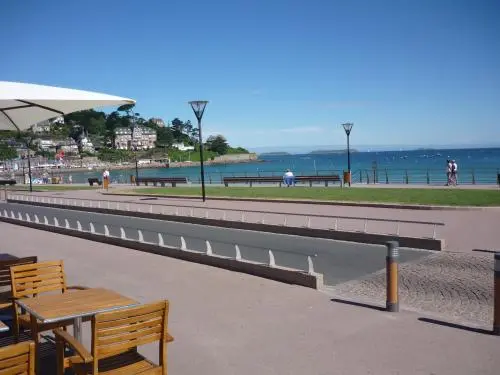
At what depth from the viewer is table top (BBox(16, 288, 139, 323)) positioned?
441 cm

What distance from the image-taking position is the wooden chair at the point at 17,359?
3244 millimetres

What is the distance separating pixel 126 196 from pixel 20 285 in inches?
995

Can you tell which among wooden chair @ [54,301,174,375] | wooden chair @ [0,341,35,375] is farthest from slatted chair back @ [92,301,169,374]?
wooden chair @ [0,341,35,375]

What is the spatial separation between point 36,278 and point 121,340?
8.80 feet

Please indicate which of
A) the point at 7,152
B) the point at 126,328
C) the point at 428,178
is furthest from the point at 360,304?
the point at 7,152

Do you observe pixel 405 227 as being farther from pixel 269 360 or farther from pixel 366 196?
pixel 269 360

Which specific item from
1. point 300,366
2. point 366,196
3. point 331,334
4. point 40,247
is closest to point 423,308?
point 331,334

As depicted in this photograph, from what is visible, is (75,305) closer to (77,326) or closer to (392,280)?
(77,326)

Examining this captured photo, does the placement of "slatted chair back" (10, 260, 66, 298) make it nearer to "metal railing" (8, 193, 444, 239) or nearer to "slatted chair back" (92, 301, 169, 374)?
"slatted chair back" (92, 301, 169, 374)

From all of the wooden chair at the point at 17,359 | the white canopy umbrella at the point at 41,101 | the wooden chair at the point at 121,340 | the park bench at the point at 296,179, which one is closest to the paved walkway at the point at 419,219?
the white canopy umbrella at the point at 41,101

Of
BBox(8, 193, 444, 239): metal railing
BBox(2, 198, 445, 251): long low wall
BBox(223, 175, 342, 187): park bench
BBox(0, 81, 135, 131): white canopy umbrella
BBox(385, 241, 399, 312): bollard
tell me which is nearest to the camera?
BBox(385, 241, 399, 312): bollard

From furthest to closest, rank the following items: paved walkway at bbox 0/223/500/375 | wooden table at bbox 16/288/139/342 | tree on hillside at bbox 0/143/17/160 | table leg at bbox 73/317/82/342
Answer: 1. tree on hillside at bbox 0/143/17/160
2. paved walkway at bbox 0/223/500/375
3. table leg at bbox 73/317/82/342
4. wooden table at bbox 16/288/139/342

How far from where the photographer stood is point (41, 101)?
25.1 feet

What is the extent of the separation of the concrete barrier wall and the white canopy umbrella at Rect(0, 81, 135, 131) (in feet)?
12.0
